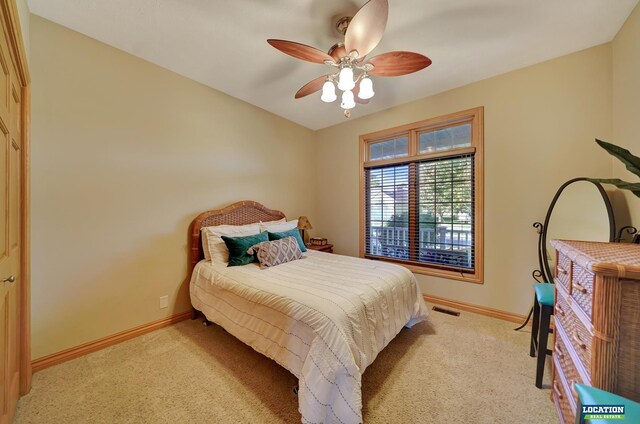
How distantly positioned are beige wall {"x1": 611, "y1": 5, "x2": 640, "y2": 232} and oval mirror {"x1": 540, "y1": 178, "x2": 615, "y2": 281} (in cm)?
15

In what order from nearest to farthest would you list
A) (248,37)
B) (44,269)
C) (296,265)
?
1. (44,269)
2. (248,37)
3. (296,265)

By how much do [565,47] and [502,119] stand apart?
0.69 meters

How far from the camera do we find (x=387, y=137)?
11.3 feet

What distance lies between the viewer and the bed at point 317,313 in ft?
4.19

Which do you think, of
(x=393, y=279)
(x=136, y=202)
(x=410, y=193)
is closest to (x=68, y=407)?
(x=136, y=202)

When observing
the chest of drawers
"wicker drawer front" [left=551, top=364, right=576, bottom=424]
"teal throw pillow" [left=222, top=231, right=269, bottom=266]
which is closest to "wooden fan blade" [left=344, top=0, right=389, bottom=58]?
the chest of drawers

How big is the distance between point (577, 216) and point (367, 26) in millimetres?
2461

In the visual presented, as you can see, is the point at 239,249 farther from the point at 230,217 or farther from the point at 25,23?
the point at 25,23

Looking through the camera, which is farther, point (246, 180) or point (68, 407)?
point (246, 180)

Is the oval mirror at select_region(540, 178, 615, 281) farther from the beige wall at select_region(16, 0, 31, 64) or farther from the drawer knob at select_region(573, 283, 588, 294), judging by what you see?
the beige wall at select_region(16, 0, 31, 64)

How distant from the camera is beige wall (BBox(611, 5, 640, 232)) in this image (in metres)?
1.71

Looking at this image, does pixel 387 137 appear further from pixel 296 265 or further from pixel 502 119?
pixel 296 265

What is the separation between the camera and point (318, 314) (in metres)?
1.42

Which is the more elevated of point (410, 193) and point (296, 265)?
point (410, 193)
